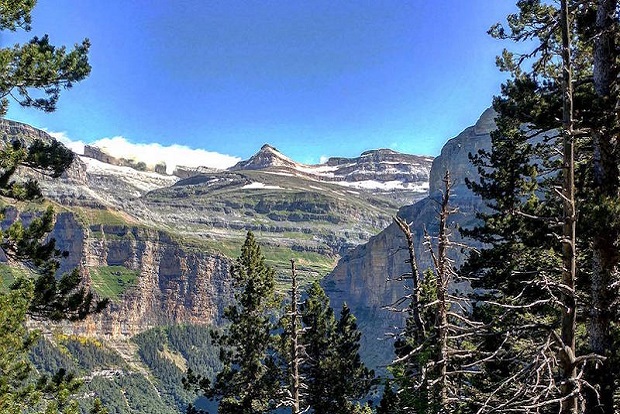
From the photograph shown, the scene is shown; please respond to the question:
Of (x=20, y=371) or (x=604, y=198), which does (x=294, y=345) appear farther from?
(x=604, y=198)

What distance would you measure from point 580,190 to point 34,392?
1514 centimetres

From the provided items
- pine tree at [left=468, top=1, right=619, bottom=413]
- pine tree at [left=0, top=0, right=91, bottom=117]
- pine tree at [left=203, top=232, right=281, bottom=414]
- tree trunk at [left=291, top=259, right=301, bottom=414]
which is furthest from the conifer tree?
pine tree at [left=203, top=232, right=281, bottom=414]

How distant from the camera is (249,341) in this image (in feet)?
107

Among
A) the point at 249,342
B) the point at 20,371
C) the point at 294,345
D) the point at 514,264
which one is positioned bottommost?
the point at 249,342

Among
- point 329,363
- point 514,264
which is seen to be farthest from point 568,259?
point 329,363

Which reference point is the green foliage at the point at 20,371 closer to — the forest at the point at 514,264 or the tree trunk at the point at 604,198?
the forest at the point at 514,264

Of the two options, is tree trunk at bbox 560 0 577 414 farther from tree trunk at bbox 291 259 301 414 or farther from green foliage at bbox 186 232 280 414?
green foliage at bbox 186 232 280 414

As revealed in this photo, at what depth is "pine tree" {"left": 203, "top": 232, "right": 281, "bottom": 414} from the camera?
3212cm

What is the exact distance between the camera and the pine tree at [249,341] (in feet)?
105

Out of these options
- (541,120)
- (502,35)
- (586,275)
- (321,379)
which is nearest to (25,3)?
(502,35)

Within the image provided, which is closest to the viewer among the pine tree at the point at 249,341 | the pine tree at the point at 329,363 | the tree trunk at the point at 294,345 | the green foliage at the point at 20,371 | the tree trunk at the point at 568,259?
the tree trunk at the point at 568,259

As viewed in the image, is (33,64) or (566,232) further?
(33,64)

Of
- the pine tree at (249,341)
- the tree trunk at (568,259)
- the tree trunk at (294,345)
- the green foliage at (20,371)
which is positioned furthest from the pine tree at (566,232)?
the pine tree at (249,341)

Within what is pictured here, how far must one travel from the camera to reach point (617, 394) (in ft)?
35.8
